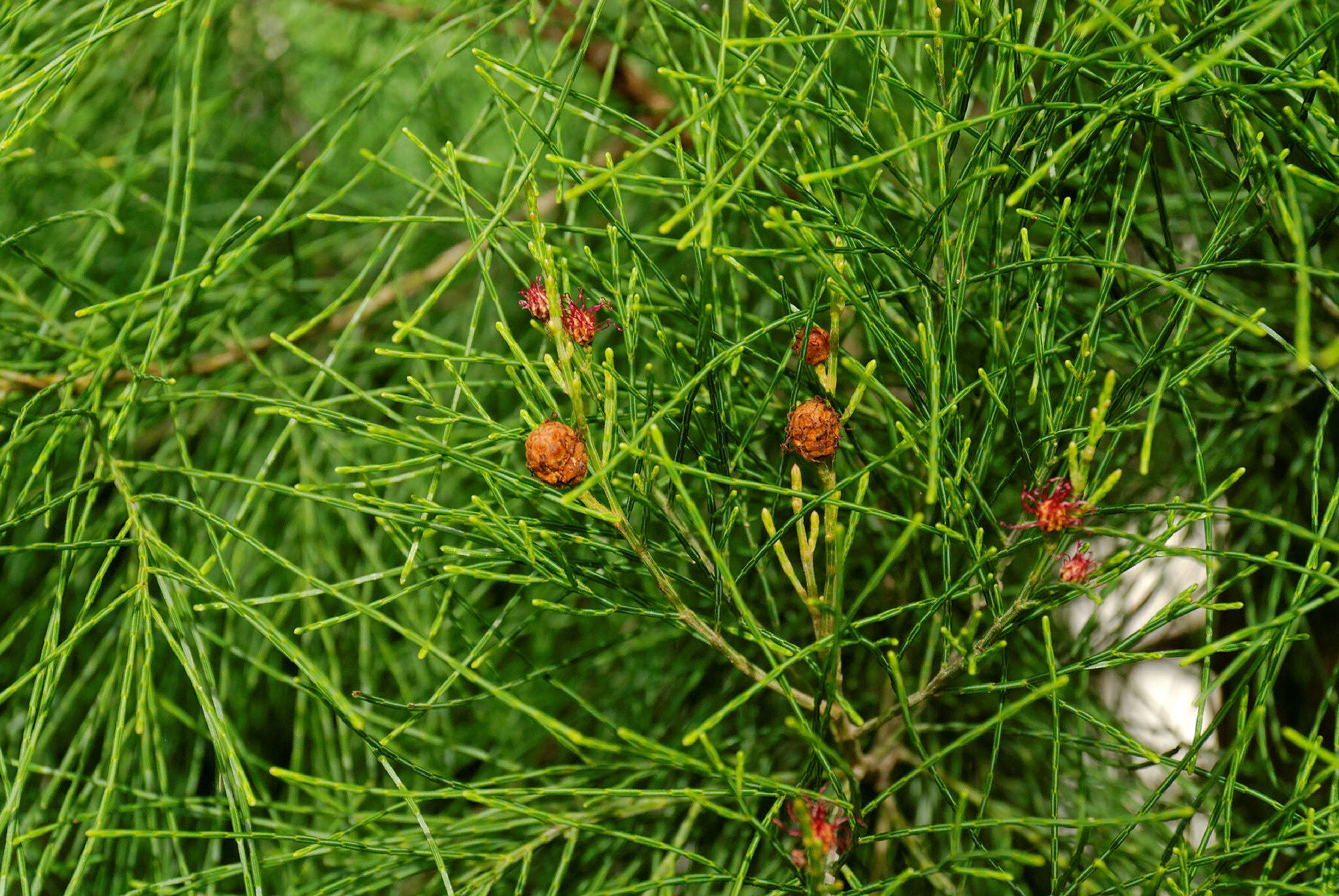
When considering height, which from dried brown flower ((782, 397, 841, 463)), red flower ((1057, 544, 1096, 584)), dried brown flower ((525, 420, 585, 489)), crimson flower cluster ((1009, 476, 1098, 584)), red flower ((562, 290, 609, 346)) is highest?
red flower ((562, 290, 609, 346))

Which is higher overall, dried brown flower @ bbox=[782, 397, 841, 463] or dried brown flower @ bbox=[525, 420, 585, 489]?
dried brown flower @ bbox=[525, 420, 585, 489]

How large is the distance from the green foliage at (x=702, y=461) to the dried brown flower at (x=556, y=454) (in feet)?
0.03

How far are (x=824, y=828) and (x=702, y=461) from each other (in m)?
0.16

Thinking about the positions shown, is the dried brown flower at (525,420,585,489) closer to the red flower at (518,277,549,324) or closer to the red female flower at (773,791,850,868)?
the red flower at (518,277,549,324)

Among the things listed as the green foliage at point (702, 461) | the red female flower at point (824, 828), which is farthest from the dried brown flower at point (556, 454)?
the red female flower at point (824, 828)

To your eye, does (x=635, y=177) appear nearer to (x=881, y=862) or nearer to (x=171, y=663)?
(x=881, y=862)

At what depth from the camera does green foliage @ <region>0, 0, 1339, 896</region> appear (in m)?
0.40

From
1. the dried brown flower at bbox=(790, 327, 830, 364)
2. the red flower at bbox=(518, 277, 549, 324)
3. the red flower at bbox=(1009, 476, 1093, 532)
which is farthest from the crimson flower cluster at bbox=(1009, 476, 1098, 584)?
the red flower at bbox=(518, 277, 549, 324)

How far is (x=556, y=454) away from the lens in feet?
1.30

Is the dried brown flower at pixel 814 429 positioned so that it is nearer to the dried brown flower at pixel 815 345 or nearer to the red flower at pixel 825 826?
the dried brown flower at pixel 815 345

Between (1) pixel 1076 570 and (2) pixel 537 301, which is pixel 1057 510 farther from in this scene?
(2) pixel 537 301

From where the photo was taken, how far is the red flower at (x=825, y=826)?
0.40m

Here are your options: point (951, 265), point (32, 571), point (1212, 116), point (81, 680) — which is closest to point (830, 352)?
point (951, 265)

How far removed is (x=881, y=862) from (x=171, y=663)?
548 millimetres
